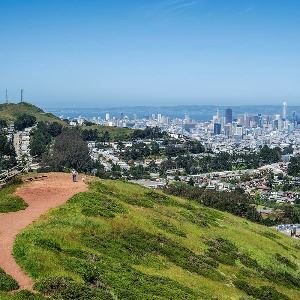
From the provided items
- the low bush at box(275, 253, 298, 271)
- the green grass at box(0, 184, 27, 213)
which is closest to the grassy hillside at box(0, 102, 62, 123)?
the green grass at box(0, 184, 27, 213)

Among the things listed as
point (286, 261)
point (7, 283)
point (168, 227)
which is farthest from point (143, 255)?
point (286, 261)

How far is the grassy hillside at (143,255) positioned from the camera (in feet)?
45.6

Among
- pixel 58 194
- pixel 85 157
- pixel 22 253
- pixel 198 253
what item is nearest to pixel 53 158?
pixel 85 157

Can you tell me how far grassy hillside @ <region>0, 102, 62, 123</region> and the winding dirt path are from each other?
4930 inches

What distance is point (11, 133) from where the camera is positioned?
412 ft

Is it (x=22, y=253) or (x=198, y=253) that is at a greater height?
(x=22, y=253)

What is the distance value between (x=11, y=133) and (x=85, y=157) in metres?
50.8

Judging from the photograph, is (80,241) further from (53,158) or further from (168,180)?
(168,180)

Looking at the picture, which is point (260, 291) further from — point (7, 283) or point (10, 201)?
point (10, 201)

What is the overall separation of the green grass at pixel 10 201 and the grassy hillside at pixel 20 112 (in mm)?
127155

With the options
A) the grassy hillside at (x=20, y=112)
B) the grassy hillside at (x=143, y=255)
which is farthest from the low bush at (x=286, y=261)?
the grassy hillside at (x=20, y=112)

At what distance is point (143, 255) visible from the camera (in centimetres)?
1806

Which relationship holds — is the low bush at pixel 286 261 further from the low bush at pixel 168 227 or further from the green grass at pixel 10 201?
the green grass at pixel 10 201

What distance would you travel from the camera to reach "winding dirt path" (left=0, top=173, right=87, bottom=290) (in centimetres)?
1400
